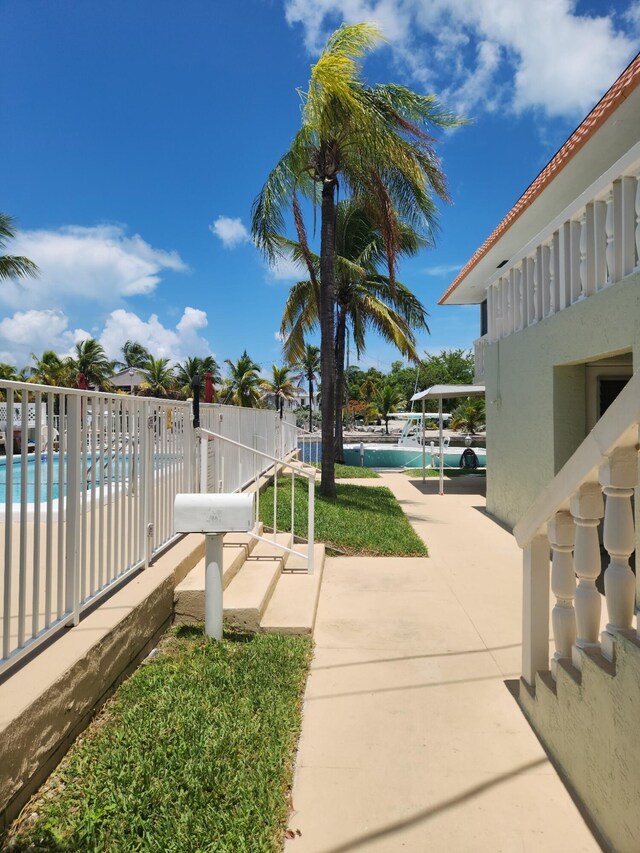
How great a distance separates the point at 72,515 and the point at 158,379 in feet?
163

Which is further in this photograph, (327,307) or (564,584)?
(327,307)

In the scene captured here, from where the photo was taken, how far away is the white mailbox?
3924mm

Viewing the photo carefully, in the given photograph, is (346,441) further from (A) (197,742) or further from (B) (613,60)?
(A) (197,742)

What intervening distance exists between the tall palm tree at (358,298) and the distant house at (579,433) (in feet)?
23.5

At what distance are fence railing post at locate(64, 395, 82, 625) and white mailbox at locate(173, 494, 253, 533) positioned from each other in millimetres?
834

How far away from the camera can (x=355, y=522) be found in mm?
9133

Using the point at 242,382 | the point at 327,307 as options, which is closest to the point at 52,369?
the point at 242,382

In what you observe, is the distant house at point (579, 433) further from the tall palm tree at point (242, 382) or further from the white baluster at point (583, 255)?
the tall palm tree at point (242, 382)

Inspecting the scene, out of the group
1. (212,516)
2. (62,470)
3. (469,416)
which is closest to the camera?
(62,470)

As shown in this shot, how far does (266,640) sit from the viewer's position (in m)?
4.34

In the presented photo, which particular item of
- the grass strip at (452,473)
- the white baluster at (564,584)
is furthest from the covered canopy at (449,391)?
the white baluster at (564,584)

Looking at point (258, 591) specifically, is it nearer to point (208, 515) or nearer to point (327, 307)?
point (208, 515)

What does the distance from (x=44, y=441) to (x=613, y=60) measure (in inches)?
406

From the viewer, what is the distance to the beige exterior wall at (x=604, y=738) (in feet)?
6.79
